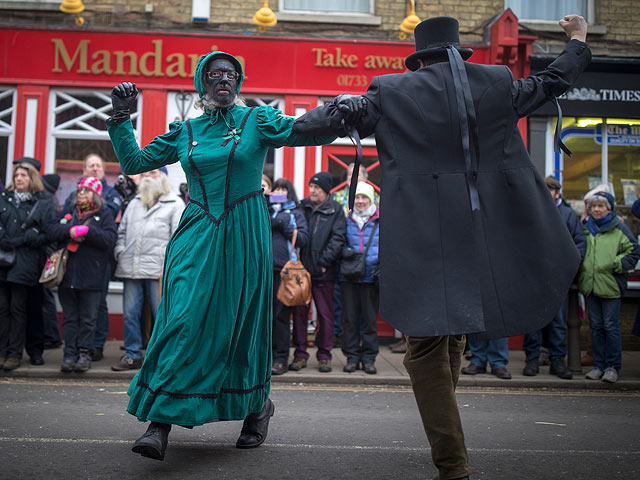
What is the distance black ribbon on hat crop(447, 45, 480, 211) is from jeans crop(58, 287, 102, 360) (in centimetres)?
556

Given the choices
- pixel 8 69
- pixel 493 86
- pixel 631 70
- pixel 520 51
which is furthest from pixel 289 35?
pixel 493 86

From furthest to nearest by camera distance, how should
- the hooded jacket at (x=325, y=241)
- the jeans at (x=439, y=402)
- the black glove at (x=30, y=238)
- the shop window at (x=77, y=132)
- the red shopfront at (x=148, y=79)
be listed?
the shop window at (x=77, y=132) < the red shopfront at (x=148, y=79) < the hooded jacket at (x=325, y=241) < the black glove at (x=30, y=238) < the jeans at (x=439, y=402)

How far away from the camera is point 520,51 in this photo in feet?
37.0

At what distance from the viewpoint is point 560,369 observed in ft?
26.6

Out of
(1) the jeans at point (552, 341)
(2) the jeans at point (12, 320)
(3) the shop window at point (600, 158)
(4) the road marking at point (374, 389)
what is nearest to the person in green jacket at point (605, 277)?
(1) the jeans at point (552, 341)

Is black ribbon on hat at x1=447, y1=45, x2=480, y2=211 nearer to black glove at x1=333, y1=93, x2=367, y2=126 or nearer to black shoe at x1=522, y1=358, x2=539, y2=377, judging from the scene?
black glove at x1=333, y1=93, x2=367, y2=126

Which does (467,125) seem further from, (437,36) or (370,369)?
(370,369)

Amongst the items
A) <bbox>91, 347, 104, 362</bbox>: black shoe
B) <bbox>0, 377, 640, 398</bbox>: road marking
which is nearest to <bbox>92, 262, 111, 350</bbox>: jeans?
<bbox>91, 347, 104, 362</bbox>: black shoe

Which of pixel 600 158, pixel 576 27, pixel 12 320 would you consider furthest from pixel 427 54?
pixel 600 158

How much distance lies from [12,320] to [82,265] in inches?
39.3

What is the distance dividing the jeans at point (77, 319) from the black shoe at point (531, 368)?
4943 millimetres

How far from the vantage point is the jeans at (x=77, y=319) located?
25.5 ft

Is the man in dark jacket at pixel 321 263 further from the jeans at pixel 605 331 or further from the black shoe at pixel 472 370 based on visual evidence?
the jeans at pixel 605 331

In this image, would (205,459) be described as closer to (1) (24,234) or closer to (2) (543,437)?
(2) (543,437)
